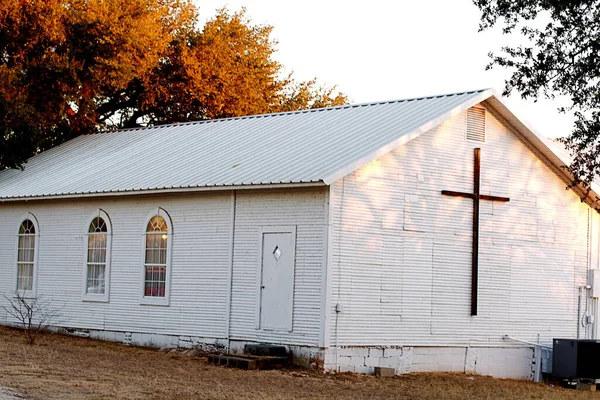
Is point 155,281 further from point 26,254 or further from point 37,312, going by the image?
point 26,254

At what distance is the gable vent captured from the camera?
23.5 metres

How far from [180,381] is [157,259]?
707cm

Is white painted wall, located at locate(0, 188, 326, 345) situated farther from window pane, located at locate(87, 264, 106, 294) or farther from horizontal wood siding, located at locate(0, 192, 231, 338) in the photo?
window pane, located at locate(87, 264, 106, 294)

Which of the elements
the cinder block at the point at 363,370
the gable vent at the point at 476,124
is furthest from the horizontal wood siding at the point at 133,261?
the gable vent at the point at 476,124

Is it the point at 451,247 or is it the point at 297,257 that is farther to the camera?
the point at 451,247

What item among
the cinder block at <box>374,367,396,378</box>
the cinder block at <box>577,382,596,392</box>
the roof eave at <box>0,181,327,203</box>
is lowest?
the cinder block at <box>577,382,596,392</box>

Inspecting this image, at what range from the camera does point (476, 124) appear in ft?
77.5

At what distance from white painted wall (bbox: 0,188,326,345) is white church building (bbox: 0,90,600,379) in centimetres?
4

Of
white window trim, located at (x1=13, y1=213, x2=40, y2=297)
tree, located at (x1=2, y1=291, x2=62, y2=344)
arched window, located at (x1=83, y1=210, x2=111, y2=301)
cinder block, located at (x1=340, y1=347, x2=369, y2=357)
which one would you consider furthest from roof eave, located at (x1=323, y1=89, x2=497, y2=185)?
white window trim, located at (x1=13, y1=213, x2=40, y2=297)

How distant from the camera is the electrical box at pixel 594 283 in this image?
2578 centimetres

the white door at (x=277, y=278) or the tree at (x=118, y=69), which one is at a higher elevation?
the tree at (x=118, y=69)

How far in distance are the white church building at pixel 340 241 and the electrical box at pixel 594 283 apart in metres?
0.12

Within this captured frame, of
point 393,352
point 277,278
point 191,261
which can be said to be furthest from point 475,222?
point 191,261

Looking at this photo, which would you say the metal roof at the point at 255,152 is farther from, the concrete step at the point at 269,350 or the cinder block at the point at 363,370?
the cinder block at the point at 363,370
